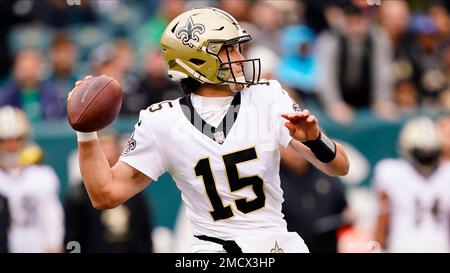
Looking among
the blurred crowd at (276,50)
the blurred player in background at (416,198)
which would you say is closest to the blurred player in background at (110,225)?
the blurred crowd at (276,50)

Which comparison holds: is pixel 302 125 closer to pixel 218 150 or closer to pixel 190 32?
pixel 218 150

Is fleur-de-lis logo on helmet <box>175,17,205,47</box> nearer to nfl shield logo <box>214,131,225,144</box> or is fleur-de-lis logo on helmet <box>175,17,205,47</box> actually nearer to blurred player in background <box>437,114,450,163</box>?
nfl shield logo <box>214,131,225,144</box>

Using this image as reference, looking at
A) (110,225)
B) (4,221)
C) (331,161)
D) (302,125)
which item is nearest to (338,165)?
(331,161)

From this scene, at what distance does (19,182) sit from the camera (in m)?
10.3

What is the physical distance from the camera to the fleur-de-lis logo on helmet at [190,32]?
6.54m

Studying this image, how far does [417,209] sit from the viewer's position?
10375mm

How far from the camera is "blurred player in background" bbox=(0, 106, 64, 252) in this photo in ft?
33.3

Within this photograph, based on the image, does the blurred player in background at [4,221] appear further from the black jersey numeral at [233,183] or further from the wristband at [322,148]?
the wristband at [322,148]

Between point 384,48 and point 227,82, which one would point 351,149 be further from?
point 227,82

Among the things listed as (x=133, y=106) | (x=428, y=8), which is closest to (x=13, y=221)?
(x=133, y=106)

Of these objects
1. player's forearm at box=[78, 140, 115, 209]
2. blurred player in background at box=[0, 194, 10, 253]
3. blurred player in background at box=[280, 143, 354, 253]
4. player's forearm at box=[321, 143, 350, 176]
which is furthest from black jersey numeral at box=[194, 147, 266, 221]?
blurred player in background at box=[0, 194, 10, 253]

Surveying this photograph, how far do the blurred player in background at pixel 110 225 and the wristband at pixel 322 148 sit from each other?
3580 millimetres

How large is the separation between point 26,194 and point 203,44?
4108 mm

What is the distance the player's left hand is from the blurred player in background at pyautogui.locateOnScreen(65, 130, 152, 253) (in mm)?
3673
